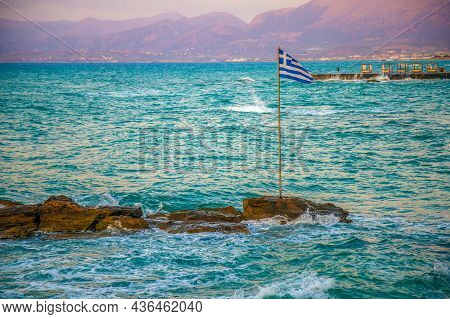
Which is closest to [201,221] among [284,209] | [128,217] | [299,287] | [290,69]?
[128,217]

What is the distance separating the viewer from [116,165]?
104ft

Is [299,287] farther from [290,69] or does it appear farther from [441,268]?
[290,69]

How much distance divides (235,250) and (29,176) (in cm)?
1594

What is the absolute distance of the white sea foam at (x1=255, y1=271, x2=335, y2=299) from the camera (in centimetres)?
1388

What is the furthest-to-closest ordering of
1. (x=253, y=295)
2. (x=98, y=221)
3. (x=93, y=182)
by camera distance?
1. (x=93, y=182)
2. (x=98, y=221)
3. (x=253, y=295)

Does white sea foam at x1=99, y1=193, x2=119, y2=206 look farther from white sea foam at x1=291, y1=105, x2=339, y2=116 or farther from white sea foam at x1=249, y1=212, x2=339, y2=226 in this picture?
white sea foam at x1=291, y1=105, x2=339, y2=116

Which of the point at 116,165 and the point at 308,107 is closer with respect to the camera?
the point at 116,165

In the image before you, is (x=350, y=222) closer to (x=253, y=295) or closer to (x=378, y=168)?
(x=253, y=295)

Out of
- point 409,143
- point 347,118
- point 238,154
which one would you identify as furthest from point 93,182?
point 347,118

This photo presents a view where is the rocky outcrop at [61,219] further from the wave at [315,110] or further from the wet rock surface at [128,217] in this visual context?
the wave at [315,110]

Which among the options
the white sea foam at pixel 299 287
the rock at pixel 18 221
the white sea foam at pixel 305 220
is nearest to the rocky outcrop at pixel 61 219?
the rock at pixel 18 221

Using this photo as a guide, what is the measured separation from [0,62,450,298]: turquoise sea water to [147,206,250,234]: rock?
1.77ft

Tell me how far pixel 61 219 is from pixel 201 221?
16.8 ft

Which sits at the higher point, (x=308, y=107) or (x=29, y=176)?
(x=308, y=107)
